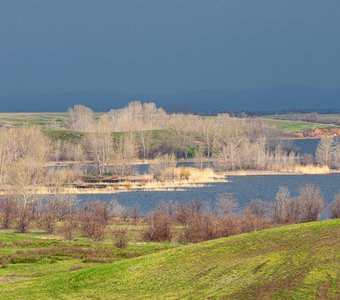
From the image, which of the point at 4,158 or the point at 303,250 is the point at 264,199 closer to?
the point at 4,158

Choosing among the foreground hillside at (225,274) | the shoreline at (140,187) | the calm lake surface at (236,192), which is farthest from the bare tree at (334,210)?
the foreground hillside at (225,274)

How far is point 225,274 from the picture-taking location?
25781mm

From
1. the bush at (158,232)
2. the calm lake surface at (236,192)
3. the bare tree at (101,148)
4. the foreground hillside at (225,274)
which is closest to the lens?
the foreground hillside at (225,274)

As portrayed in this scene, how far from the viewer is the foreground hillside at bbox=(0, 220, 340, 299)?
77.8ft

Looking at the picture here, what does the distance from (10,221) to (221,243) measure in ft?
109

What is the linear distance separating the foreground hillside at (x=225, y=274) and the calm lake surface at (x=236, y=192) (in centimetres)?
4373

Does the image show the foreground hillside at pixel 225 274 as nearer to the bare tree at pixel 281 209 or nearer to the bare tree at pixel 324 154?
the bare tree at pixel 281 209

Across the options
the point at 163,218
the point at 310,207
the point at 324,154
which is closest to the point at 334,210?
the point at 310,207

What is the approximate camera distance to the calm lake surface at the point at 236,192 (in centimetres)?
8206

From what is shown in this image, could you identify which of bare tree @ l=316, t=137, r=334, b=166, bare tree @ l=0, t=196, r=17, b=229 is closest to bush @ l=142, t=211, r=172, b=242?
bare tree @ l=0, t=196, r=17, b=229

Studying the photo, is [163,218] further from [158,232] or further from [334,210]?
[334,210]

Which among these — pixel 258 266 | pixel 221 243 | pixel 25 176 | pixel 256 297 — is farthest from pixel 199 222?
pixel 25 176

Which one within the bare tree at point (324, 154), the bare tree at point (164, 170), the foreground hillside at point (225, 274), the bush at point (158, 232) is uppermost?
the bare tree at point (324, 154)

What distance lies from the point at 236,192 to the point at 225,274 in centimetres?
6485
